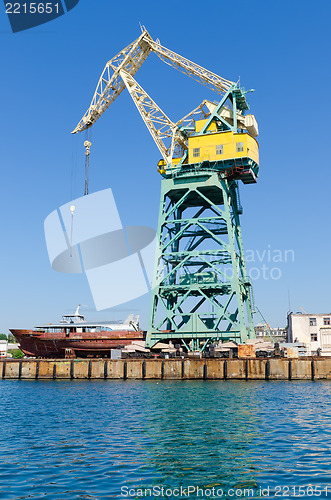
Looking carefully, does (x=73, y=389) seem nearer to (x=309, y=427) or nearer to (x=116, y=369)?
(x=116, y=369)

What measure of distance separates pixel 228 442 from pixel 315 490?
212 inches

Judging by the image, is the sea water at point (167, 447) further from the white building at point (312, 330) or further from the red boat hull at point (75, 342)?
the white building at point (312, 330)

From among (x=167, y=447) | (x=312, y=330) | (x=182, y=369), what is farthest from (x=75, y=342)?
(x=167, y=447)

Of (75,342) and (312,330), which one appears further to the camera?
(312,330)

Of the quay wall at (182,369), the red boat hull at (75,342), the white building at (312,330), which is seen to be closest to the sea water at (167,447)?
the quay wall at (182,369)

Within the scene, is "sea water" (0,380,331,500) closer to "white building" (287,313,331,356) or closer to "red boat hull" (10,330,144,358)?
"red boat hull" (10,330,144,358)

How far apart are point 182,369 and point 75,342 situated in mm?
22445

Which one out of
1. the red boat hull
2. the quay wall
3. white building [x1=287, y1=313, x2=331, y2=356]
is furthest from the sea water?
white building [x1=287, y1=313, x2=331, y2=356]

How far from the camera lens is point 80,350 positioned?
61.8 meters

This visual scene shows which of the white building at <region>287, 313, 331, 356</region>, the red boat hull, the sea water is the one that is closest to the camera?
the sea water

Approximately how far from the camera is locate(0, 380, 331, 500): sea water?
1219 cm

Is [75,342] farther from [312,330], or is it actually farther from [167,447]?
[167,447]

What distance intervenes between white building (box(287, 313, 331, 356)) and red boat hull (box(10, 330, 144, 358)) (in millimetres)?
21859

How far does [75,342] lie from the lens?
61.5m
